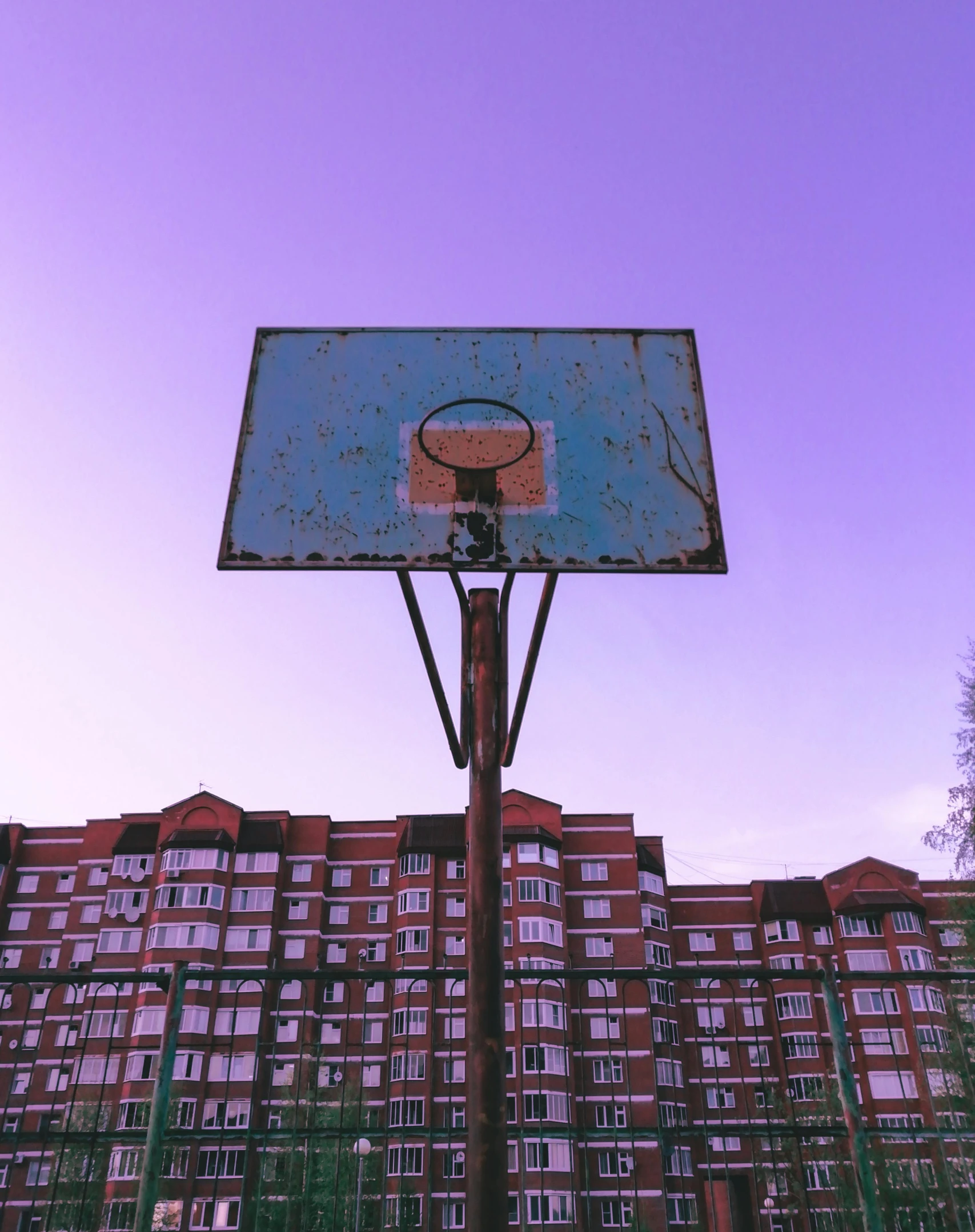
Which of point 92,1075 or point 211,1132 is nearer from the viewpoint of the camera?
point 211,1132

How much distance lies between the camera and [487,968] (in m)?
3.69

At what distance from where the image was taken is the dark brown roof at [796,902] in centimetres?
4412

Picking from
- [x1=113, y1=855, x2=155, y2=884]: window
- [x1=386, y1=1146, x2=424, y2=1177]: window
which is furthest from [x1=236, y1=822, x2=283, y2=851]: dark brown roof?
[x1=386, y1=1146, x2=424, y2=1177]: window

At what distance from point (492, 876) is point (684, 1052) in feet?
146

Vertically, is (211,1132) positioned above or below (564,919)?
below

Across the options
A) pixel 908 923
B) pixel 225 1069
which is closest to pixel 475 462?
pixel 225 1069

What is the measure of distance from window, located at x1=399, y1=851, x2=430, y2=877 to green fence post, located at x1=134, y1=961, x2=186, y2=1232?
1499 inches

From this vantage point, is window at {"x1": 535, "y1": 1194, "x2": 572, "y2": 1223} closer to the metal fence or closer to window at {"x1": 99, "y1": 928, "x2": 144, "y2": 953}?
the metal fence

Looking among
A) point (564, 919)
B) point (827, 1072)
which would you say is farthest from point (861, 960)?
point (564, 919)

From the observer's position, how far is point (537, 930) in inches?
1519

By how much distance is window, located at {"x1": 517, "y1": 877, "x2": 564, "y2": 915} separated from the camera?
3928 cm

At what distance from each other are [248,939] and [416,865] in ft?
27.2

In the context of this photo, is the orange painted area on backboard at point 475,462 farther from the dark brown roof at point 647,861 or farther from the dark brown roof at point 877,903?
the dark brown roof at point 877,903

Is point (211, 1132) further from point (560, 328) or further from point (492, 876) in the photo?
point (560, 328)
